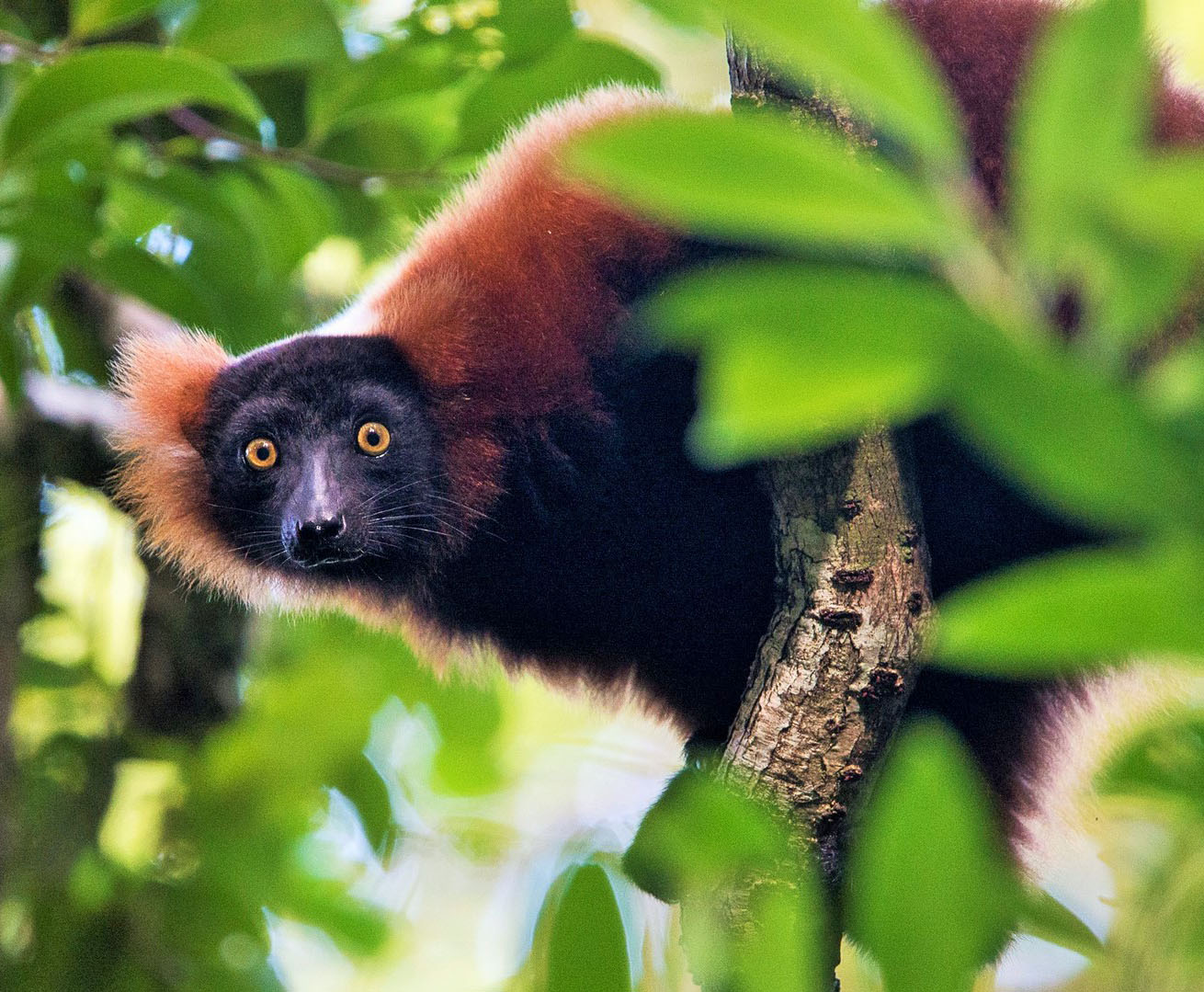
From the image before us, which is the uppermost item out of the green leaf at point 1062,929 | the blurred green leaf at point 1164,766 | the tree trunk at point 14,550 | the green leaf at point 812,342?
the green leaf at point 812,342

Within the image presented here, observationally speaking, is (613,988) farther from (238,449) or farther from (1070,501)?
(238,449)

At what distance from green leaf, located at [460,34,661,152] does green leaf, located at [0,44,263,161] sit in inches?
40.1

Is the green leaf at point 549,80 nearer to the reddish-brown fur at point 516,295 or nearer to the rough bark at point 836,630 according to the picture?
the reddish-brown fur at point 516,295

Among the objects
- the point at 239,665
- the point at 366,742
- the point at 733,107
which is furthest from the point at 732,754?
the point at 239,665

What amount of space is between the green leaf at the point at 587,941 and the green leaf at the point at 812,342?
0.65m

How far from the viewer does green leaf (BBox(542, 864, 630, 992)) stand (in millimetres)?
1230

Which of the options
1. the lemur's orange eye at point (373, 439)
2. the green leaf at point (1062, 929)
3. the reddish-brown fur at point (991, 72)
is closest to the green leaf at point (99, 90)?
the lemur's orange eye at point (373, 439)

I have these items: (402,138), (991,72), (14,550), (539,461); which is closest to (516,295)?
(539,461)

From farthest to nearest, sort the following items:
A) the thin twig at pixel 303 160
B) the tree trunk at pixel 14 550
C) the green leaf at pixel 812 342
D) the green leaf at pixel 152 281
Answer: the thin twig at pixel 303 160, the green leaf at pixel 152 281, the tree trunk at pixel 14 550, the green leaf at pixel 812 342

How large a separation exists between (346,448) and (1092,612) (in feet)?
10.3

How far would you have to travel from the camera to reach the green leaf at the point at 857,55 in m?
0.79

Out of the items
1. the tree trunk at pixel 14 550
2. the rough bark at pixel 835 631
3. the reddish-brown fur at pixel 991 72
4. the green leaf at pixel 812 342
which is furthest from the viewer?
the tree trunk at pixel 14 550

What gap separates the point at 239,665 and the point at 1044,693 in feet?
9.41

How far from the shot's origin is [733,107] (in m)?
2.38
